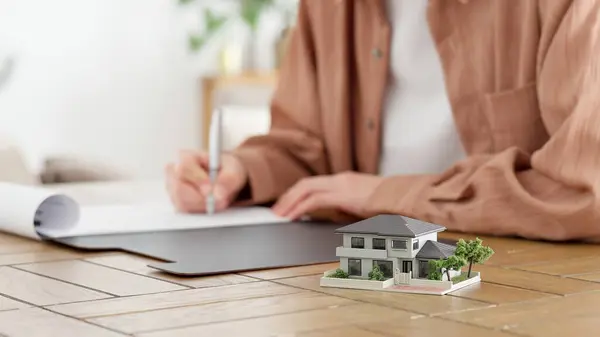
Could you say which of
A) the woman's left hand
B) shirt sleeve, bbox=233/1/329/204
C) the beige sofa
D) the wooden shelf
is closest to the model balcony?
the woman's left hand

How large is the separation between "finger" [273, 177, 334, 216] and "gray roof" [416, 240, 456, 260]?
70 cm

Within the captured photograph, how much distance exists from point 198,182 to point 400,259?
2.81ft

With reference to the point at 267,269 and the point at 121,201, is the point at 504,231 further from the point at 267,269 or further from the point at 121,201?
the point at 121,201

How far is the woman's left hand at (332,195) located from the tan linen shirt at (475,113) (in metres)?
0.03

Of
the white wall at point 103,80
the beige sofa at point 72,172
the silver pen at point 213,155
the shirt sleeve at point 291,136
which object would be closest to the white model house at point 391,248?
the silver pen at point 213,155

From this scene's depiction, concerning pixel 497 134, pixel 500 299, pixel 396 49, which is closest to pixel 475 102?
pixel 497 134

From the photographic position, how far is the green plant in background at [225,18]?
205 inches

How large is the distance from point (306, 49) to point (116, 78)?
325cm

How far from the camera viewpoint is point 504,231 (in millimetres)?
1542

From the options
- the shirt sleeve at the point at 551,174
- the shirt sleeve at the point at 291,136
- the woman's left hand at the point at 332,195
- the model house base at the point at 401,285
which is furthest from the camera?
the shirt sleeve at the point at 291,136

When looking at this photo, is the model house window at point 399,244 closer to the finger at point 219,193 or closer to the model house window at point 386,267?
the model house window at point 386,267

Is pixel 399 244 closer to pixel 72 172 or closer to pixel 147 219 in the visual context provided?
pixel 147 219

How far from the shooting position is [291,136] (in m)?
2.07

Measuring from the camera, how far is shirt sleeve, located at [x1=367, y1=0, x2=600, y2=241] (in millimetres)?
1485
